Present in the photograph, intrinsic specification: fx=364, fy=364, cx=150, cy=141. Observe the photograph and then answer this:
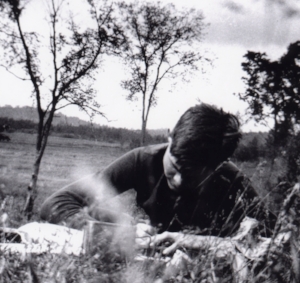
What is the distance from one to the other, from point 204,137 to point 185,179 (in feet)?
1.08

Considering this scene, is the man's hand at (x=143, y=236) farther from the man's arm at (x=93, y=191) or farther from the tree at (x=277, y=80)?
the tree at (x=277, y=80)

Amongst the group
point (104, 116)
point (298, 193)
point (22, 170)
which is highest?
point (104, 116)

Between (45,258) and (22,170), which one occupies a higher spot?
(45,258)

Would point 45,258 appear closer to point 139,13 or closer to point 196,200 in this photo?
point 196,200

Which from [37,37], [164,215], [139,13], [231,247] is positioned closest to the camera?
[231,247]

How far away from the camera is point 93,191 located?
2428 mm

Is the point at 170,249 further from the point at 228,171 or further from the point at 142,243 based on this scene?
the point at 228,171

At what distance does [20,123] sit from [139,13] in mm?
6820

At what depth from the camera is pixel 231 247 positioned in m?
1.70

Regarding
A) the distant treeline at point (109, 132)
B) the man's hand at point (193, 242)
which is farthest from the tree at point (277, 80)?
the man's hand at point (193, 242)

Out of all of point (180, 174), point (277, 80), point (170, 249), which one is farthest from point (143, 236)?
point (277, 80)

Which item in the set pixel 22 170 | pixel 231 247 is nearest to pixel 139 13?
pixel 231 247

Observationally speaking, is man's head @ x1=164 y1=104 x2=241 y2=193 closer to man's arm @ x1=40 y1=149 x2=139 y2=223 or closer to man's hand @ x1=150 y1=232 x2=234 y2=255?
Answer: man's arm @ x1=40 y1=149 x2=139 y2=223

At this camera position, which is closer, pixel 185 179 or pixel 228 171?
pixel 185 179
